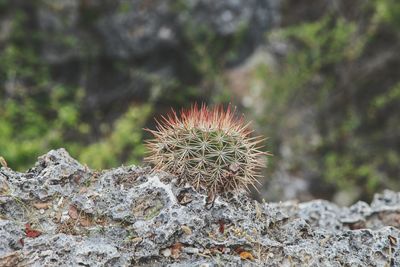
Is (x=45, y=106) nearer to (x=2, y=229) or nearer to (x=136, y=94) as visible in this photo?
(x=136, y=94)

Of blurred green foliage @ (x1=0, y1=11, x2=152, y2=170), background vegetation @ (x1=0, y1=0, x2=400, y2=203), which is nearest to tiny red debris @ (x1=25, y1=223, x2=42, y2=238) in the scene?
blurred green foliage @ (x1=0, y1=11, x2=152, y2=170)

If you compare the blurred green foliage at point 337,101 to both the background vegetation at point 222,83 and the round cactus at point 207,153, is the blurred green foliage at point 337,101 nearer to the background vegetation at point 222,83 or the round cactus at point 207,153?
the background vegetation at point 222,83

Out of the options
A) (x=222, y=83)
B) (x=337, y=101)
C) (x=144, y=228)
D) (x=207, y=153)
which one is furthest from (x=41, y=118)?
(x=144, y=228)

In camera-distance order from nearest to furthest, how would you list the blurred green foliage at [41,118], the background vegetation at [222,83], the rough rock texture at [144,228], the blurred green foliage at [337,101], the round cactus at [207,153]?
the rough rock texture at [144,228]
the round cactus at [207,153]
the blurred green foliage at [41,118]
the background vegetation at [222,83]
the blurred green foliage at [337,101]

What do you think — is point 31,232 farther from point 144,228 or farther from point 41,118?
point 41,118

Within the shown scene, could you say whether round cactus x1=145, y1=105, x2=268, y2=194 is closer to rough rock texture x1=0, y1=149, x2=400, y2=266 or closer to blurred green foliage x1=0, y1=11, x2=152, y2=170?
rough rock texture x1=0, y1=149, x2=400, y2=266

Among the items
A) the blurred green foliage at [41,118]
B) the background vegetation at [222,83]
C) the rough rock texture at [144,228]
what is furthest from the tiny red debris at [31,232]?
the background vegetation at [222,83]

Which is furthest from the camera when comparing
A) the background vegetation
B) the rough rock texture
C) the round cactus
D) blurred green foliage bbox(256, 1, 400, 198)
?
blurred green foliage bbox(256, 1, 400, 198)
